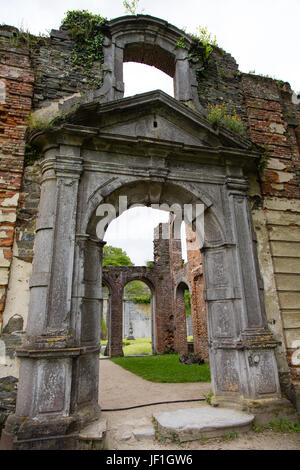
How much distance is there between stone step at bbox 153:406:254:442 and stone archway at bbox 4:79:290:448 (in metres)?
0.36

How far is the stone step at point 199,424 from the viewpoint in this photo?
345 cm

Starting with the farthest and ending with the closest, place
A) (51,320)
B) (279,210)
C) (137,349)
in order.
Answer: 1. (137,349)
2. (279,210)
3. (51,320)

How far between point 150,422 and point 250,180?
4315 mm

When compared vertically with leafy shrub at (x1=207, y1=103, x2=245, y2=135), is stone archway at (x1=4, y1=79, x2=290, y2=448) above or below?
below

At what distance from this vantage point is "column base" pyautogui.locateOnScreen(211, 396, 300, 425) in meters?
3.91

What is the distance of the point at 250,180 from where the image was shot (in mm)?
5504

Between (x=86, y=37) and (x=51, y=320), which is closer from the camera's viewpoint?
(x=51, y=320)

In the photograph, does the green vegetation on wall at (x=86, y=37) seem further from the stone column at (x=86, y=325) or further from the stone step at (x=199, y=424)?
the stone step at (x=199, y=424)

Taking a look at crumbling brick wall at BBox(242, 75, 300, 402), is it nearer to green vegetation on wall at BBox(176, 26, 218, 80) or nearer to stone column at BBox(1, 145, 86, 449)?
green vegetation on wall at BBox(176, 26, 218, 80)

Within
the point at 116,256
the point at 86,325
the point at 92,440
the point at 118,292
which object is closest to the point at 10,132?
the point at 86,325

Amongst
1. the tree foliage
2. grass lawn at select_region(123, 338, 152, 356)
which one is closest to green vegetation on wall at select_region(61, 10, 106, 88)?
grass lawn at select_region(123, 338, 152, 356)

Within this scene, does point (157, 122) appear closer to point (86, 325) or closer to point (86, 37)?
point (86, 37)

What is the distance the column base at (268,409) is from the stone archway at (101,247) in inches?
1.2

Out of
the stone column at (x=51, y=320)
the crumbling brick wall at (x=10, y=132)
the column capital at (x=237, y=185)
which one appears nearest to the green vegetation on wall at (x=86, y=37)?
the crumbling brick wall at (x=10, y=132)
